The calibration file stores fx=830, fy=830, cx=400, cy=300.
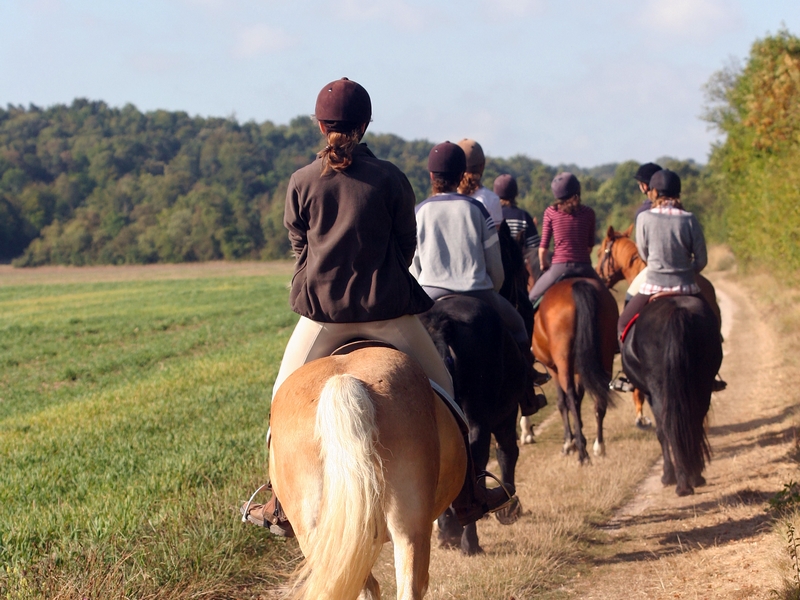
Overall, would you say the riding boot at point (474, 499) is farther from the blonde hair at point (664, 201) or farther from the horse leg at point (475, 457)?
the blonde hair at point (664, 201)

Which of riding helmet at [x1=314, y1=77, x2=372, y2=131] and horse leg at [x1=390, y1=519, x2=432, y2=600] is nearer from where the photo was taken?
horse leg at [x1=390, y1=519, x2=432, y2=600]

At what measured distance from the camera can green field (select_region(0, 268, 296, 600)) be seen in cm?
484

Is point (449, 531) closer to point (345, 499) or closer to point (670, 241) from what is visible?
point (345, 499)

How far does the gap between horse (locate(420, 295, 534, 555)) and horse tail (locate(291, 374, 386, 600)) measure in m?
2.39

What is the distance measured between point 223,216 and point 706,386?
294 ft

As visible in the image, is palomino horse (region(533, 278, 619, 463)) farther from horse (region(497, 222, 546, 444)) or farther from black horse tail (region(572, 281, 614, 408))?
horse (region(497, 222, 546, 444))

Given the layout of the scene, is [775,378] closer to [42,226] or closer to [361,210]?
[361,210]

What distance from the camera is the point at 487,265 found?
20.0 feet

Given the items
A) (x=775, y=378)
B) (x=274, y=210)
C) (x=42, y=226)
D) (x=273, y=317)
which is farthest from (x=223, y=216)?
(x=775, y=378)

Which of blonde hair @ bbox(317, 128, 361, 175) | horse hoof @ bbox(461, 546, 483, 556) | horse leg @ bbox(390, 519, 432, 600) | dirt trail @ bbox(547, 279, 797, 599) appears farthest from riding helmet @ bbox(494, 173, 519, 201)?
horse leg @ bbox(390, 519, 432, 600)

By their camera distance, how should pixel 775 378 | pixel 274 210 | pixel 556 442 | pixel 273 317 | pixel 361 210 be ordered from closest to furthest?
1. pixel 361 210
2. pixel 556 442
3. pixel 775 378
4. pixel 273 317
5. pixel 274 210

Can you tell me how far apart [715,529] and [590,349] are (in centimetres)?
270

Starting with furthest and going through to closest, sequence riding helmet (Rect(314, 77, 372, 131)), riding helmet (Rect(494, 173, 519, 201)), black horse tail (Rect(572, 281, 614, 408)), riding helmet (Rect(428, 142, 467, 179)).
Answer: riding helmet (Rect(494, 173, 519, 201)) < black horse tail (Rect(572, 281, 614, 408)) < riding helmet (Rect(428, 142, 467, 179)) < riding helmet (Rect(314, 77, 372, 131))

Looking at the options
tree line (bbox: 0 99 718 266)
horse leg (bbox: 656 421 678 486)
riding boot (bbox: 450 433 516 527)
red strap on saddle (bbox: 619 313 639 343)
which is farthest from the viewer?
tree line (bbox: 0 99 718 266)
